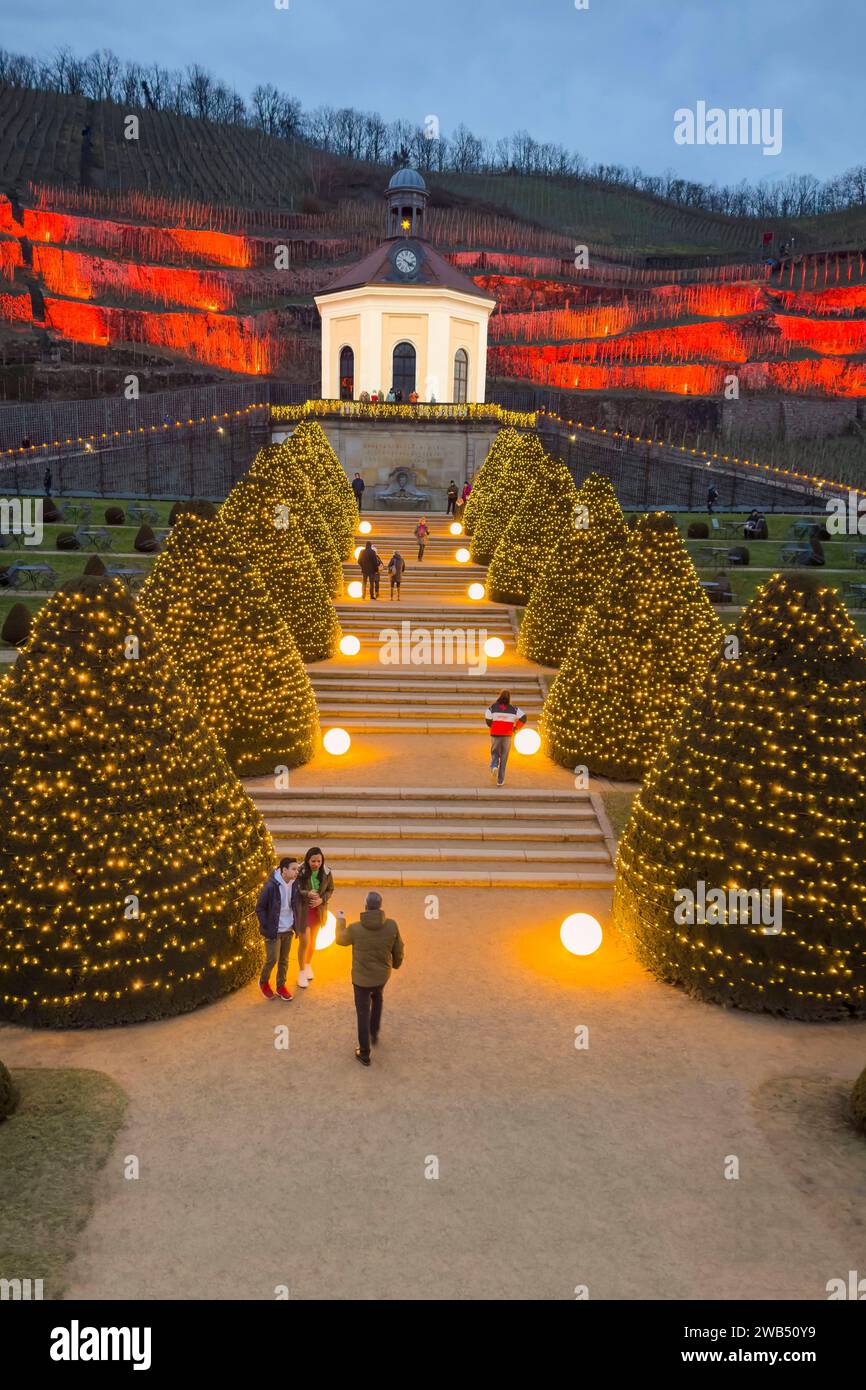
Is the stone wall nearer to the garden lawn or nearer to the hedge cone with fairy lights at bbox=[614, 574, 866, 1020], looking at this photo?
the hedge cone with fairy lights at bbox=[614, 574, 866, 1020]

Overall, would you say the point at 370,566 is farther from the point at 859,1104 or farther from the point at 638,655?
the point at 859,1104

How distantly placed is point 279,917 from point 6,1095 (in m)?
2.76

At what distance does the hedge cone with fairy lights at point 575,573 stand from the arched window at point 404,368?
29683mm

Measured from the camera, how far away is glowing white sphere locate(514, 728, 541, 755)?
15.5 m

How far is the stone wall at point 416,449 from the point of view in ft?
136

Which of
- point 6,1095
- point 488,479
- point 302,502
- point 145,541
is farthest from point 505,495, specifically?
point 6,1095

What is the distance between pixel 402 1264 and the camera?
5.94 meters

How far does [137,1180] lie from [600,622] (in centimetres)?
1049

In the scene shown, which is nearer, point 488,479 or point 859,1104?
point 859,1104

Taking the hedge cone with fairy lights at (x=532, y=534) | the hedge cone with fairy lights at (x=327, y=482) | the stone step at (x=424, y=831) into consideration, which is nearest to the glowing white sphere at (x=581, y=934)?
the stone step at (x=424, y=831)

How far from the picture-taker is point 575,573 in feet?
61.8

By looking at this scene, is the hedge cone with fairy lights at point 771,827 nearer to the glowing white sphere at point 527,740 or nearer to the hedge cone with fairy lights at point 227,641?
the glowing white sphere at point 527,740

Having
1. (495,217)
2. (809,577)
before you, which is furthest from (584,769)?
A: (495,217)

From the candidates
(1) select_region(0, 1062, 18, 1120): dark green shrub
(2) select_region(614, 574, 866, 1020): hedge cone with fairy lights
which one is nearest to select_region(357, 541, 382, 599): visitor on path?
(2) select_region(614, 574, 866, 1020): hedge cone with fairy lights
